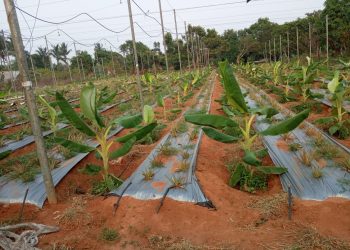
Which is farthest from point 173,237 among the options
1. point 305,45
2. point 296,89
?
point 305,45

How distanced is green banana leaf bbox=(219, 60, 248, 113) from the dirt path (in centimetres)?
122

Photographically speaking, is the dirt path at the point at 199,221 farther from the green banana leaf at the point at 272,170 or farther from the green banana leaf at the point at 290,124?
the green banana leaf at the point at 290,124

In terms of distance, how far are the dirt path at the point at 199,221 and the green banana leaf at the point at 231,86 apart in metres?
1.22

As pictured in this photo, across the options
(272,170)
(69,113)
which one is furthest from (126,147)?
(272,170)

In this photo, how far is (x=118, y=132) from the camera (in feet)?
29.9

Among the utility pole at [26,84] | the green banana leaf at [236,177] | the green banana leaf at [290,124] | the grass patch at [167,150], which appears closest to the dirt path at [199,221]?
the green banana leaf at [236,177]

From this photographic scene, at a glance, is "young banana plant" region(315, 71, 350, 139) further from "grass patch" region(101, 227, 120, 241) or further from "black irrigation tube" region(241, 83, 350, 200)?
"grass patch" region(101, 227, 120, 241)

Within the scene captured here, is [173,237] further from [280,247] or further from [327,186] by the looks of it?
[327,186]

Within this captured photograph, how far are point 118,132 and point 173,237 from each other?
547 centimetres

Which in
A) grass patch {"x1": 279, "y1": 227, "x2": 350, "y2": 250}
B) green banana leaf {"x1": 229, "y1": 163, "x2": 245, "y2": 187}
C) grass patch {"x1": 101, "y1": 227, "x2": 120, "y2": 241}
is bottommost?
grass patch {"x1": 279, "y1": 227, "x2": 350, "y2": 250}

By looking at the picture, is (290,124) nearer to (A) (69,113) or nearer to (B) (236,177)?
(B) (236,177)

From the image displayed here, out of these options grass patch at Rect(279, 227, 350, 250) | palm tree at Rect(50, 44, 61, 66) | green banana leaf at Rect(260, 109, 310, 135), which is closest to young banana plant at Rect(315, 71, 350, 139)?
green banana leaf at Rect(260, 109, 310, 135)

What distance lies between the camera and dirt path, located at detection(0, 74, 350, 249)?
3.79 metres

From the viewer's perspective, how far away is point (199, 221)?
4.20 metres
